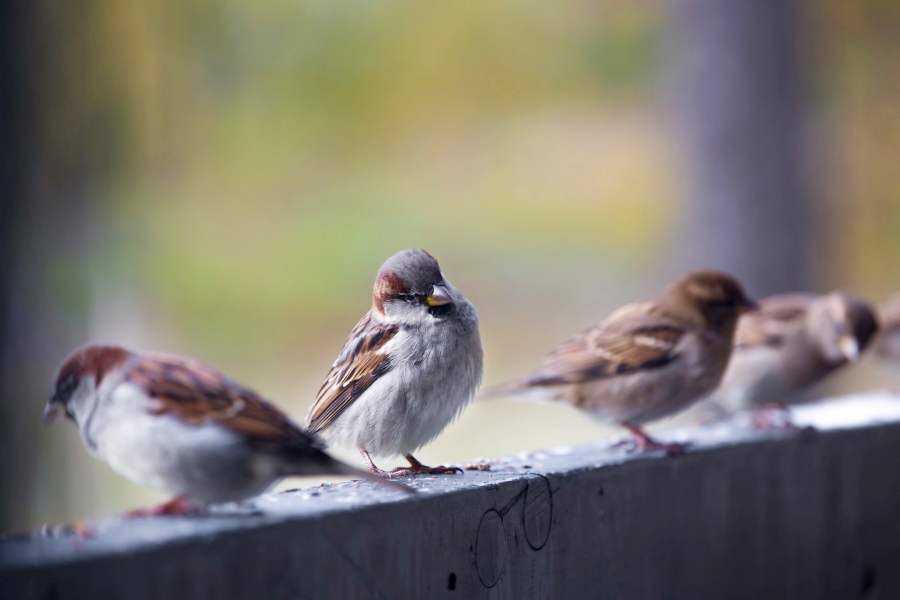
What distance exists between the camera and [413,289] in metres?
2.30

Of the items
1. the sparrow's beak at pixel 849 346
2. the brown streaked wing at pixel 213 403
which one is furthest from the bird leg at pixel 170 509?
the sparrow's beak at pixel 849 346

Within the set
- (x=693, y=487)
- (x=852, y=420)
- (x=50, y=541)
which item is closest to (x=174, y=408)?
(x=50, y=541)

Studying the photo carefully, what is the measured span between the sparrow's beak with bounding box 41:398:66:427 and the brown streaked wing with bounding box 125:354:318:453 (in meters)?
0.13

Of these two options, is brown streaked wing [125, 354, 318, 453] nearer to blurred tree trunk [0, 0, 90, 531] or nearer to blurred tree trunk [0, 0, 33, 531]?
blurred tree trunk [0, 0, 90, 531]

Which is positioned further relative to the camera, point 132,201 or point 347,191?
point 347,191

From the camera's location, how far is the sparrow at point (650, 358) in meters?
3.21

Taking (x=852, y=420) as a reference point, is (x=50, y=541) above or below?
above

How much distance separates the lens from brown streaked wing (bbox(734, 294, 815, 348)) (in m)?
4.25

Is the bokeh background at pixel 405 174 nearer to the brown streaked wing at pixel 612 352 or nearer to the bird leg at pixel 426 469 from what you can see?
the brown streaked wing at pixel 612 352

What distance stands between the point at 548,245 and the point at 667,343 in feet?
21.5

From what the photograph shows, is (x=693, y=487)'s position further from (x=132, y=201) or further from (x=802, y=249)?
(x=132, y=201)

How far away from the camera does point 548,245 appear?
9812mm

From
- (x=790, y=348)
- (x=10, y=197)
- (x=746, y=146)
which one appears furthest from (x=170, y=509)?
(x=746, y=146)

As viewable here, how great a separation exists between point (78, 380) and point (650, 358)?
2.04m
